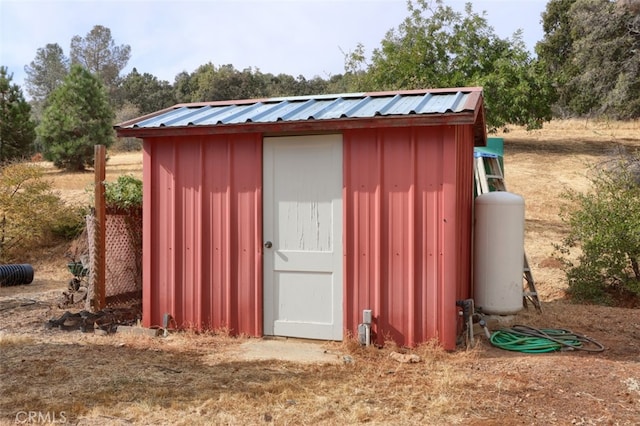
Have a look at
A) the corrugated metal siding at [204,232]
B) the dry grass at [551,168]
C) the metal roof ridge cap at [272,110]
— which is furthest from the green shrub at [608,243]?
the corrugated metal siding at [204,232]

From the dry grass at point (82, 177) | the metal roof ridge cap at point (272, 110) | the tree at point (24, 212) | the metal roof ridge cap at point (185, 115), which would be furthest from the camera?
the dry grass at point (82, 177)

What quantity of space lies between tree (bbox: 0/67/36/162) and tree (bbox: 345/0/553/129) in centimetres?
1201

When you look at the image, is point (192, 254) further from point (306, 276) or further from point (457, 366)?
point (457, 366)

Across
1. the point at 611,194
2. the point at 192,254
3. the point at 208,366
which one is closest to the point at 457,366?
the point at 208,366

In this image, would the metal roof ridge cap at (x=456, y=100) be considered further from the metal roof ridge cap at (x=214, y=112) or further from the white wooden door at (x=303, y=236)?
the metal roof ridge cap at (x=214, y=112)

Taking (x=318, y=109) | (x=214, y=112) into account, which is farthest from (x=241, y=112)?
(x=318, y=109)

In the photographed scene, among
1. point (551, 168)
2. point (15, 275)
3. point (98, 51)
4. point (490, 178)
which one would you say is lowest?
point (15, 275)

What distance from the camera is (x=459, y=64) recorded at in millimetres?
20469

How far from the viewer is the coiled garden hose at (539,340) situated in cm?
601

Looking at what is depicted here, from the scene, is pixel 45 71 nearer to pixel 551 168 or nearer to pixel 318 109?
pixel 551 168

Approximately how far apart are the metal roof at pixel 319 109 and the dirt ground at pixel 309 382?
2334mm

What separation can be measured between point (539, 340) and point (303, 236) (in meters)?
2.71

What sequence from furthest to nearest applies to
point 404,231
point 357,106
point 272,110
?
1. point 272,110
2. point 357,106
3. point 404,231

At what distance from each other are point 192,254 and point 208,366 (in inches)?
65.6
